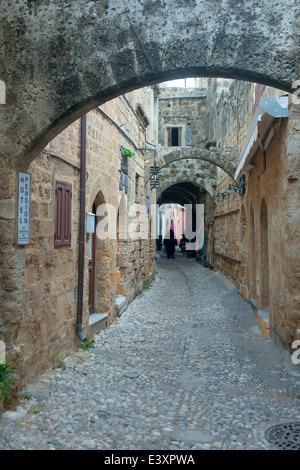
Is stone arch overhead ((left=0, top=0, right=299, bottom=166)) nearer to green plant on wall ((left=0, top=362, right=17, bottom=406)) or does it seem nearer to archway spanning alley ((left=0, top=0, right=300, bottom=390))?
archway spanning alley ((left=0, top=0, right=300, bottom=390))

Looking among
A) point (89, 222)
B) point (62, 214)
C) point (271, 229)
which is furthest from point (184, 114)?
point (62, 214)

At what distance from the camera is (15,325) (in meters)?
3.14

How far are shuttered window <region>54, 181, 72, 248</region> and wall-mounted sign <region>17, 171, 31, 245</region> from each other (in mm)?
1019

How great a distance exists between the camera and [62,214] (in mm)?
4430

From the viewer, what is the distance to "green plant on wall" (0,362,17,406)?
9.68 feet

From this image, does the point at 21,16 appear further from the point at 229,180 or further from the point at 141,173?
the point at 229,180

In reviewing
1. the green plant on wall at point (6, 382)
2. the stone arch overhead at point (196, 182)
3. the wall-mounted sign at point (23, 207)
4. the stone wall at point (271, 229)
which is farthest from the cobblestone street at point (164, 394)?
the stone arch overhead at point (196, 182)

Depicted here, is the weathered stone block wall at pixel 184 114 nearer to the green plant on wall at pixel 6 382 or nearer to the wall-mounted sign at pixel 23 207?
the wall-mounted sign at pixel 23 207

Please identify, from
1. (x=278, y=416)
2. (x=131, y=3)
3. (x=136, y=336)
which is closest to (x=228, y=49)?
(x=131, y=3)

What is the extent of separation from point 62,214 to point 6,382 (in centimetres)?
192

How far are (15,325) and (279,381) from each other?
2.56m

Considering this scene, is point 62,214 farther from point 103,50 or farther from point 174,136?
point 174,136

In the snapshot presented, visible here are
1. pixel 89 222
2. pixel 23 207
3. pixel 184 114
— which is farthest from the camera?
pixel 184 114
